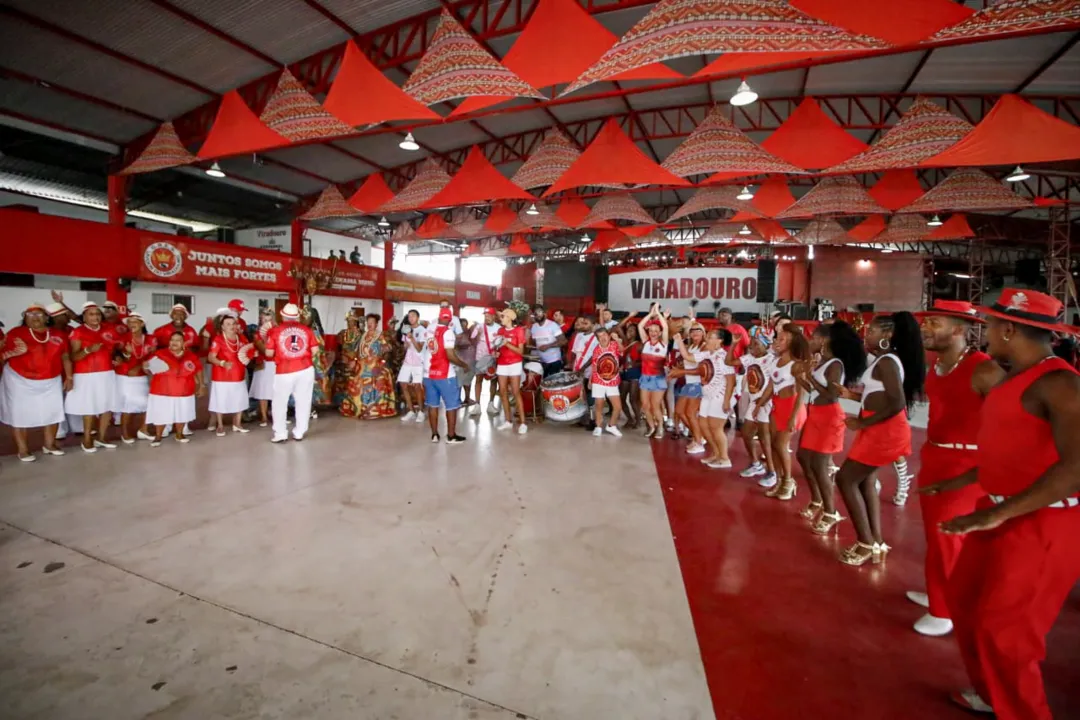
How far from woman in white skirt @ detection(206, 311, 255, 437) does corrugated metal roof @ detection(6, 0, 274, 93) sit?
4452mm

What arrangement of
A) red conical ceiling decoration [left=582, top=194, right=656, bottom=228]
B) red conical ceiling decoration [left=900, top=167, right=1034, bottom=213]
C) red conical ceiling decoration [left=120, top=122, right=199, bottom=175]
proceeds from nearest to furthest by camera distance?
red conical ceiling decoration [left=120, top=122, right=199, bottom=175]
red conical ceiling decoration [left=900, top=167, right=1034, bottom=213]
red conical ceiling decoration [left=582, top=194, right=656, bottom=228]

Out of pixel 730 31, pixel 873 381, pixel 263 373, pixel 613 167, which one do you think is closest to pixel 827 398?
pixel 873 381

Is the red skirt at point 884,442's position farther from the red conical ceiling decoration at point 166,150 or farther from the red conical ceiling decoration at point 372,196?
the red conical ceiling decoration at point 372,196

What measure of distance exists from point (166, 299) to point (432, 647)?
12518mm

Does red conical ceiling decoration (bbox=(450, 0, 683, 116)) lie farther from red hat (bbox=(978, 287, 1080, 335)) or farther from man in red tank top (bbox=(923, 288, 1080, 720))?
man in red tank top (bbox=(923, 288, 1080, 720))

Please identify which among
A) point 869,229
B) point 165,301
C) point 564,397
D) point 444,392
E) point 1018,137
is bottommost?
A: point 564,397

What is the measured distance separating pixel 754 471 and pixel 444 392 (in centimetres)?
346

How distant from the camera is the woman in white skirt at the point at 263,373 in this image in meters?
6.26

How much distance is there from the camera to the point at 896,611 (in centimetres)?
240

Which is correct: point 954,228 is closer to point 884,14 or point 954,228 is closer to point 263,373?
point 884,14

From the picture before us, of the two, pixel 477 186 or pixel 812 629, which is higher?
pixel 477 186

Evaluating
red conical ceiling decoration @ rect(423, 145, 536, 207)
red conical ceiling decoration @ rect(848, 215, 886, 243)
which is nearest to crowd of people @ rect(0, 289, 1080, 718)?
red conical ceiling decoration @ rect(423, 145, 536, 207)

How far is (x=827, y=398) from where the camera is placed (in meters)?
3.06

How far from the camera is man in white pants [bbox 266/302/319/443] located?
5426 mm
